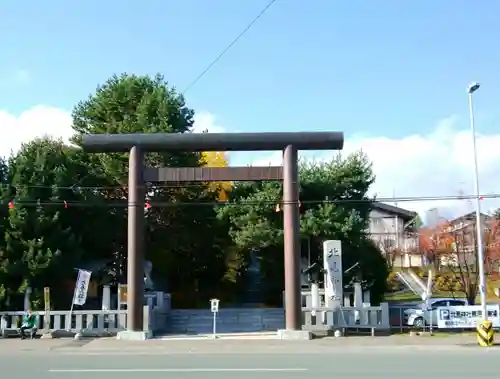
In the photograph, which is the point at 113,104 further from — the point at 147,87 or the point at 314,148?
the point at 314,148

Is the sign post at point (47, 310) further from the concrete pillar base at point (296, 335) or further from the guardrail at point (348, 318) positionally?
the guardrail at point (348, 318)

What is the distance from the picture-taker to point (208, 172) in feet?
76.5

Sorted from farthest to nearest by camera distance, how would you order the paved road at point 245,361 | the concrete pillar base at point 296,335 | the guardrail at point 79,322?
the guardrail at point 79,322 < the concrete pillar base at point 296,335 < the paved road at point 245,361

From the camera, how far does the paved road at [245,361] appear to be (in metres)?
12.0

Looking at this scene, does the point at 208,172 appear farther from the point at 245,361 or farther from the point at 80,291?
the point at 245,361

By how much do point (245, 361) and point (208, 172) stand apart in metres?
10.2

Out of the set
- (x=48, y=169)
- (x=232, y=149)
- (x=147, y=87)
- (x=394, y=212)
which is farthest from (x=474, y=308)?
(x=394, y=212)

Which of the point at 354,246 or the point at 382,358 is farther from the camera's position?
the point at 354,246

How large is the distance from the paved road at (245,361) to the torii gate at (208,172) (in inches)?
109

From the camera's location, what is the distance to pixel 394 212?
62.1 metres

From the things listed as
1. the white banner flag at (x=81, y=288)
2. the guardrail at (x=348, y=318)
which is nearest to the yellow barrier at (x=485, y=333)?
the guardrail at (x=348, y=318)

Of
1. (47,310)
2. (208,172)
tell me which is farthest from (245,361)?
(47,310)

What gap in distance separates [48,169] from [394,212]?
4226cm

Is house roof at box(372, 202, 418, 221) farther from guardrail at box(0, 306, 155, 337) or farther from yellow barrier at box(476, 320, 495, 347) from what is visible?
yellow barrier at box(476, 320, 495, 347)
